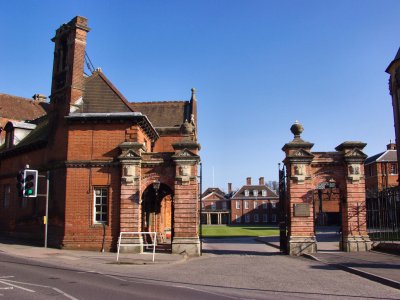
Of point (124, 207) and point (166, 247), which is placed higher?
point (124, 207)

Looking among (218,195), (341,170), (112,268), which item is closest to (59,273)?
(112,268)

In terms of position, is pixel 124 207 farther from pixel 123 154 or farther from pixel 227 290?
pixel 227 290

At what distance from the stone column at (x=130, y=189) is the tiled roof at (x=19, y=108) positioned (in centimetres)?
2048

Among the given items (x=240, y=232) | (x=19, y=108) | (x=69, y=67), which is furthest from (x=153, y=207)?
(x=240, y=232)

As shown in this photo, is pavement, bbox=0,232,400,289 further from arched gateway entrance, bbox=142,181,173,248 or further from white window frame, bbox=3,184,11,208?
white window frame, bbox=3,184,11,208

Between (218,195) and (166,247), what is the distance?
7755 centimetres

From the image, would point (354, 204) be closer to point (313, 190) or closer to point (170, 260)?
point (313, 190)

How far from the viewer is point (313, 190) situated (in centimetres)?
2033

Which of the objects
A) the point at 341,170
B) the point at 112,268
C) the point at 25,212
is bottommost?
the point at 112,268

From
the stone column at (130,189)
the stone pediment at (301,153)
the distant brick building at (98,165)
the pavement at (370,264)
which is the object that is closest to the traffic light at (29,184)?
the distant brick building at (98,165)

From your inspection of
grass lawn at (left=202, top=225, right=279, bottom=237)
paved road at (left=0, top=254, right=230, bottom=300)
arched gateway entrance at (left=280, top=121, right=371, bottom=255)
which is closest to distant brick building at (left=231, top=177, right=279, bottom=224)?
grass lawn at (left=202, top=225, right=279, bottom=237)

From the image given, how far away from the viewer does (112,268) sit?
596 inches

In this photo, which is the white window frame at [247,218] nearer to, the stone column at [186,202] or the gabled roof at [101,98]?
the gabled roof at [101,98]

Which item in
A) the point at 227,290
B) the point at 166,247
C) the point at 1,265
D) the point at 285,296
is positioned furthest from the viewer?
the point at 166,247
